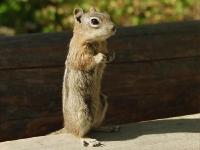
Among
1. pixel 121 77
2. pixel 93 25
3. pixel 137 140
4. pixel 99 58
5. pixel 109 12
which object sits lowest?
pixel 137 140

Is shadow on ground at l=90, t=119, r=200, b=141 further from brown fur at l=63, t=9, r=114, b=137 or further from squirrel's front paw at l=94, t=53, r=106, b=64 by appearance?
squirrel's front paw at l=94, t=53, r=106, b=64

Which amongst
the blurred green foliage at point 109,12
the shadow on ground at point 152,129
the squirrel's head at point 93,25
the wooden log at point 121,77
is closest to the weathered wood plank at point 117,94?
the wooden log at point 121,77

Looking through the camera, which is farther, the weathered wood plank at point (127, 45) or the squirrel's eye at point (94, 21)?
the weathered wood plank at point (127, 45)

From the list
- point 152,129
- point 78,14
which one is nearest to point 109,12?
point 152,129

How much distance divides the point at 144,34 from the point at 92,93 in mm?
952

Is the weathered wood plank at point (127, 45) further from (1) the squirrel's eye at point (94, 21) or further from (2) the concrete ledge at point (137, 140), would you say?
(1) the squirrel's eye at point (94, 21)

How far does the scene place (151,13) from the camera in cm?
659

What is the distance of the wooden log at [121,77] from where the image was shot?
3.57 metres

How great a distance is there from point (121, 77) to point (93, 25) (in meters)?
0.95

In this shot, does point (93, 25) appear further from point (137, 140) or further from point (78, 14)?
point (137, 140)

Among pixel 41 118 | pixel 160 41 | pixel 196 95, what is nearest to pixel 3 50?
pixel 41 118

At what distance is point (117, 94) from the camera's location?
3.84m

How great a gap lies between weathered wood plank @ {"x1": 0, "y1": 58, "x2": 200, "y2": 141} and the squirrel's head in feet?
2.43

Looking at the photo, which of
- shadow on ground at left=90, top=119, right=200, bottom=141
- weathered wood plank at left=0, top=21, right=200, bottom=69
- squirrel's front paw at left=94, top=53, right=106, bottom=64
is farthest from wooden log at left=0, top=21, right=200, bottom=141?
squirrel's front paw at left=94, top=53, right=106, bottom=64
